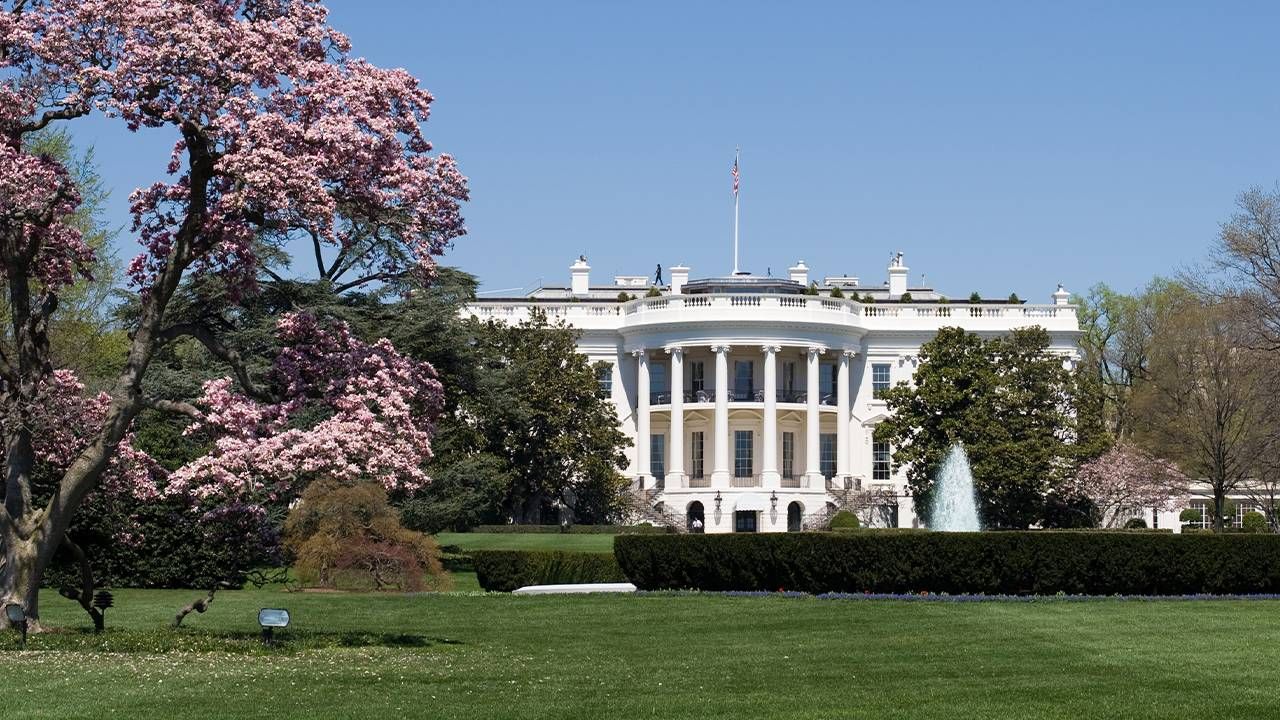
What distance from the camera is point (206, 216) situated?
21562 mm

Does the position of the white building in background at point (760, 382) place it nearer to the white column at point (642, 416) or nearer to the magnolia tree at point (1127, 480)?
the white column at point (642, 416)

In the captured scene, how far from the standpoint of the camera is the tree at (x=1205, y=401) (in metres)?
60.7

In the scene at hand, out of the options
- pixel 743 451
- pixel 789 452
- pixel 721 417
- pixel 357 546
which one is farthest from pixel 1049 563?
pixel 789 452

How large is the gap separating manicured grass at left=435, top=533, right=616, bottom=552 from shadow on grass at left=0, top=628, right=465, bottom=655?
2981 cm

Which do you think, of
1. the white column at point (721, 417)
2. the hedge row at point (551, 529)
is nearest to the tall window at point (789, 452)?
the white column at point (721, 417)

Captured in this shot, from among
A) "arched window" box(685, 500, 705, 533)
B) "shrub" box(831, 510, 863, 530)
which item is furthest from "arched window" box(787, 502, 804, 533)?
"shrub" box(831, 510, 863, 530)

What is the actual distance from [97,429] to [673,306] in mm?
54387

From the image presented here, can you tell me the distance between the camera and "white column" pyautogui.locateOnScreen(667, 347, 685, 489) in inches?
2936

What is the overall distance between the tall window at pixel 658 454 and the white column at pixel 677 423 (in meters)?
2.09

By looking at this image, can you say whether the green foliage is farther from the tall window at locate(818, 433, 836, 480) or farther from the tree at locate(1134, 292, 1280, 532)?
the tall window at locate(818, 433, 836, 480)

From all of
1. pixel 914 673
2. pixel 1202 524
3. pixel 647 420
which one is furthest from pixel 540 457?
pixel 914 673

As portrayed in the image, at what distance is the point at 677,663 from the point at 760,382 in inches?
2246

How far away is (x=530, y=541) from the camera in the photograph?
5712cm

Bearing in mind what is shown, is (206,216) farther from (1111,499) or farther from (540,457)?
(1111,499)
